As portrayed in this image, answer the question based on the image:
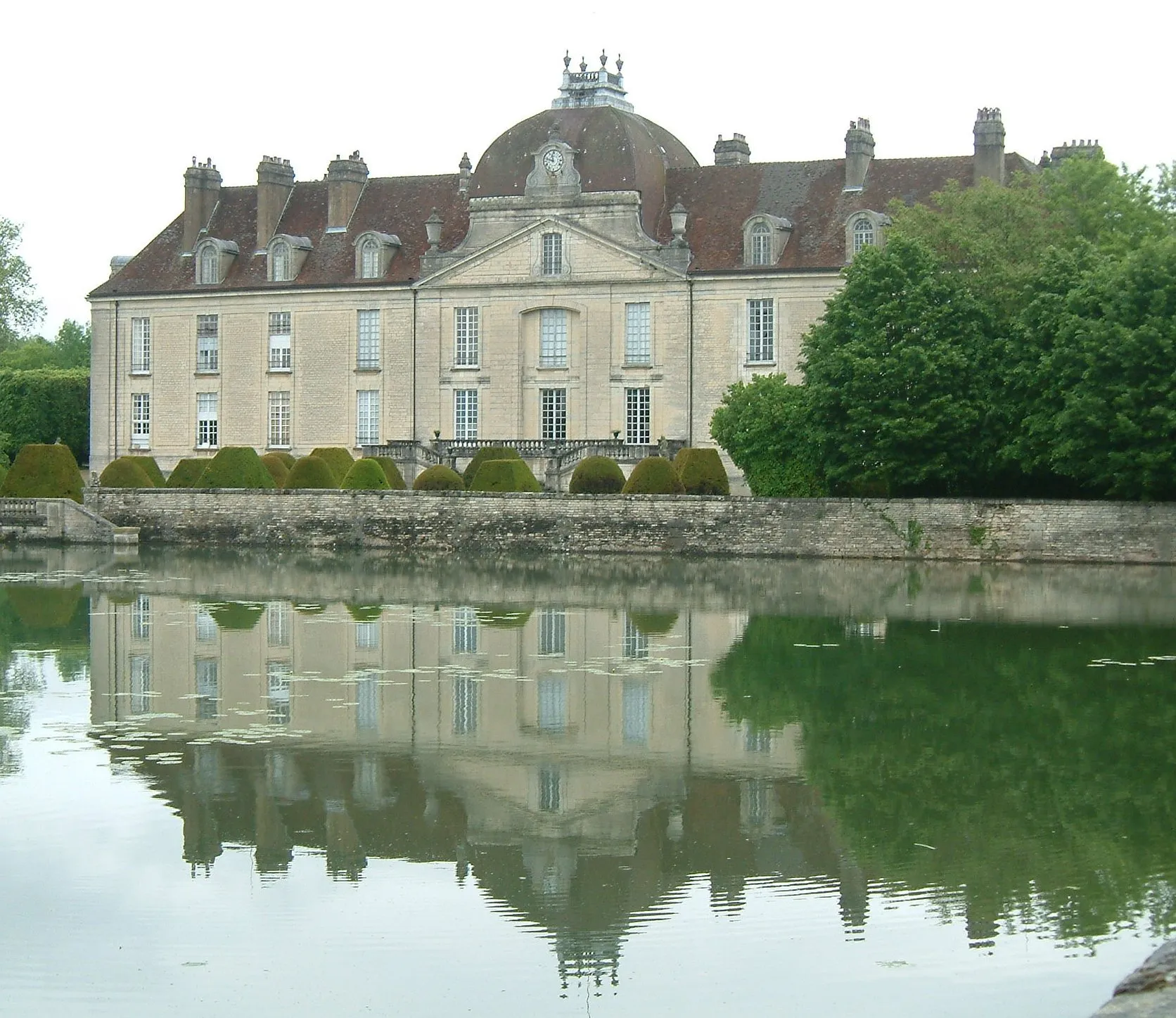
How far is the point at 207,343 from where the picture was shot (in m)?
53.7

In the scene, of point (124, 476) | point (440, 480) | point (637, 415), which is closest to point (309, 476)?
point (440, 480)

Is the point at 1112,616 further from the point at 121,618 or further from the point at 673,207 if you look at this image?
the point at 673,207

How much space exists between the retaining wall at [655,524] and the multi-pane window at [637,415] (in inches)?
474

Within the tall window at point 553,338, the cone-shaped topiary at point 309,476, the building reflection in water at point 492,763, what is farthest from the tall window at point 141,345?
the building reflection in water at point 492,763

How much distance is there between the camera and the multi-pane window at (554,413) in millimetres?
50469

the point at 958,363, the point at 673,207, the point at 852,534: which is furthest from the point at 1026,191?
Result: the point at 673,207

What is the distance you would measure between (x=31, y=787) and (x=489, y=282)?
129ft

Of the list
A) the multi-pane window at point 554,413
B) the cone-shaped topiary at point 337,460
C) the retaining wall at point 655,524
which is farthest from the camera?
the multi-pane window at point 554,413

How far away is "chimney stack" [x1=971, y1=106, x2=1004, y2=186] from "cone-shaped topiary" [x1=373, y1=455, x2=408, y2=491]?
16411 mm

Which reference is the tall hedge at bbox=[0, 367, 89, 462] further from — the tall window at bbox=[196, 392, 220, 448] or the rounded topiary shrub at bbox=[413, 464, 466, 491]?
the rounded topiary shrub at bbox=[413, 464, 466, 491]

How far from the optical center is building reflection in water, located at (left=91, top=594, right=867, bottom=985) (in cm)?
992

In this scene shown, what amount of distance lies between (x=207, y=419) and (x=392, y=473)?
11421 mm

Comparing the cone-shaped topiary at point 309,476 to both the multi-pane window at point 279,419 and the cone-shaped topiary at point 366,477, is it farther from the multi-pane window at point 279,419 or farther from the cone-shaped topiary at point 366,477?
the multi-pane window at point 279,419

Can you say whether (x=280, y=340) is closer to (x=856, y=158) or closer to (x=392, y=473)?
(x=392, y=473)
